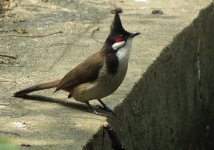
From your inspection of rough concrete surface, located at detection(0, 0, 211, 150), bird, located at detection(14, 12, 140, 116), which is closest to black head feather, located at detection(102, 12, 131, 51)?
bird, located at detection(14, 12, 140, 116)

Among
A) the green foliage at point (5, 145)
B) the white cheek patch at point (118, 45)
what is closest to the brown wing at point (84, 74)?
the white cheek patch at point (118, 45)

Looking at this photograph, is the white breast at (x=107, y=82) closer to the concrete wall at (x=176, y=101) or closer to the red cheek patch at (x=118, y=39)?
the red cheek patch at (x=118, y=39)

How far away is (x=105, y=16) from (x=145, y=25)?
478mm

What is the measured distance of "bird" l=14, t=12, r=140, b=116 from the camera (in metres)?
4.15

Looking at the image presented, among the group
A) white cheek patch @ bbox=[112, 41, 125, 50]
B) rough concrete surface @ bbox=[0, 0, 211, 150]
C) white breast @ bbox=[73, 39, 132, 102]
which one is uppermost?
white cheek patch @ bbox=[112, 41, 125, 50]

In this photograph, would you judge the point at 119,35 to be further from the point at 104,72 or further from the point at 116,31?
the point at 104,72

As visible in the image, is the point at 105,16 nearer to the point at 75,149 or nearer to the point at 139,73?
the point at 139,73

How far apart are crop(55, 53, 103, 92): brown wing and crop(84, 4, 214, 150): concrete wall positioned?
34 centimetres

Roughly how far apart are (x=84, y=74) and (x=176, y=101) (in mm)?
2129

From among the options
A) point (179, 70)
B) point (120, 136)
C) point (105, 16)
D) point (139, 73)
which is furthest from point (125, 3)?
point (120, 136)

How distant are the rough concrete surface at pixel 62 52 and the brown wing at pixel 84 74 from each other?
19 centimetres

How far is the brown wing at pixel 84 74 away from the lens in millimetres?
4199

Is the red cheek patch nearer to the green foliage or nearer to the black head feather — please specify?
the black head feather

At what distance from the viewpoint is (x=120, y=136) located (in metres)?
4.45
